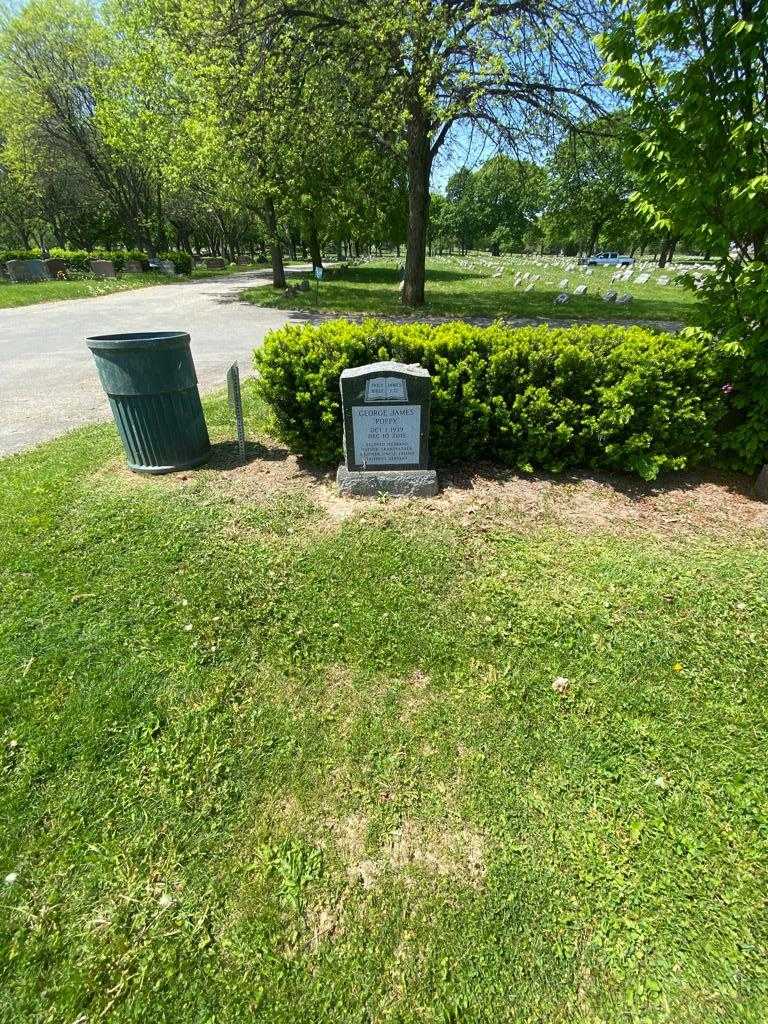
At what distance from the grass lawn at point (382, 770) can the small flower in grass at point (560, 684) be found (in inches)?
2.4

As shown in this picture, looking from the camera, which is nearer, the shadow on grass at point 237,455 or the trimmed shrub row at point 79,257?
the shadow on grass at point 237,455

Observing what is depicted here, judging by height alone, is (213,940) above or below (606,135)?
below

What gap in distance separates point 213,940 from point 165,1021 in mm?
242

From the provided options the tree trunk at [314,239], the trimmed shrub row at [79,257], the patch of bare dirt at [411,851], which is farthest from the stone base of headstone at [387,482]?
the trimmed shrub row at [79,257]

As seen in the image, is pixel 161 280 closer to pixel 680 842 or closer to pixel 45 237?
pixel 680 842

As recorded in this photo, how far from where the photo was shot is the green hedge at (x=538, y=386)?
14.9ft

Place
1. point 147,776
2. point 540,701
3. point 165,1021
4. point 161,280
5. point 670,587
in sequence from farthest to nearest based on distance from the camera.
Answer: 1. point 161,280
2. point 670,587
3. point 540,701
4. point 147,776
5. point 165,1021

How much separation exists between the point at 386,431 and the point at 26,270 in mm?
29934

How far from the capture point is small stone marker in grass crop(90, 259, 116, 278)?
28.0 m

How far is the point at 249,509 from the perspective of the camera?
446cm

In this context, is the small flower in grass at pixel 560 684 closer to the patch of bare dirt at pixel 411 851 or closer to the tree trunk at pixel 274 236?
the patch of bare dirt at pixel 411 851

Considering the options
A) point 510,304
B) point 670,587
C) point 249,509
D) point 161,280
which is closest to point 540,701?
point 670,587

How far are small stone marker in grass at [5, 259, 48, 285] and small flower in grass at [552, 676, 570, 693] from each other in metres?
31.4

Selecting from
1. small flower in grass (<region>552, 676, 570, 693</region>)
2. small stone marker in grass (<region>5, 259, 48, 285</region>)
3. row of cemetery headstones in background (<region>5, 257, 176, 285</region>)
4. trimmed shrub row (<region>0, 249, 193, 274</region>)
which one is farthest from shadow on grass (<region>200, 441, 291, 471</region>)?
trimmed shrub row (<region>0, 249, 193, 274</region>)
